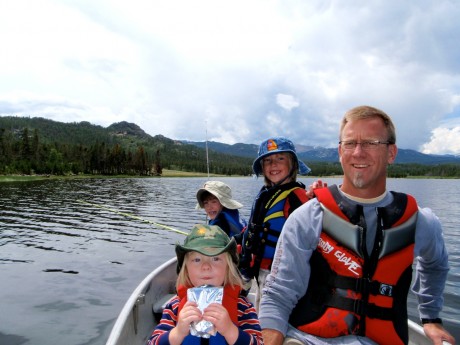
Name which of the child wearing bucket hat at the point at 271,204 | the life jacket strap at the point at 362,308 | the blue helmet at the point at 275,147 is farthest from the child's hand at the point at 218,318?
the blue helmet at the point at 275,147

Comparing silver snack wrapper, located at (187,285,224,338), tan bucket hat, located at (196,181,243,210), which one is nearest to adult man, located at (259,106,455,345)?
silver snack wrapper, located at (187,285,224,338)

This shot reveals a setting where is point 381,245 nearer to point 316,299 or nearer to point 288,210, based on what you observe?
point 316,299

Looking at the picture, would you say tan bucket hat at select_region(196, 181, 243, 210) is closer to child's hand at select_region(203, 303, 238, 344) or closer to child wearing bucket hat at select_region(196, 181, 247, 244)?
child wearing bucket hat at select_region(196, 181, 247, 244)

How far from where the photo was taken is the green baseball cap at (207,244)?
311cm

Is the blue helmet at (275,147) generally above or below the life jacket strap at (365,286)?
above

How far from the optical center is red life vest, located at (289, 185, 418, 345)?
3.08 meters

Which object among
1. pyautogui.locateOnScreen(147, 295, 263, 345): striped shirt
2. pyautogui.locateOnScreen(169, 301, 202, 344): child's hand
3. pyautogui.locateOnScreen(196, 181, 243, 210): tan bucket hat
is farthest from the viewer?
pyautogui.locateOnScreen(196, 181, 243, 210): tan bucket hat

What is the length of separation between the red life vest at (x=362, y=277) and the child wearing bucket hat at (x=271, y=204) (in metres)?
1.52

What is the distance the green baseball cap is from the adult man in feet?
1.79

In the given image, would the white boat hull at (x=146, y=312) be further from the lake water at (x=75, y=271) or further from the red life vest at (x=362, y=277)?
the lake water at (x=75, y=271)

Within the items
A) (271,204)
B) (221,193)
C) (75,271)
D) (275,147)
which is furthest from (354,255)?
(75,271)

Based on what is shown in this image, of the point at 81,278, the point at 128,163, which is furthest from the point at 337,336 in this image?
the point at 128,163

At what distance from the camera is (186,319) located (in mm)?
2562

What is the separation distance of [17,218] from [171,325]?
100 ft
